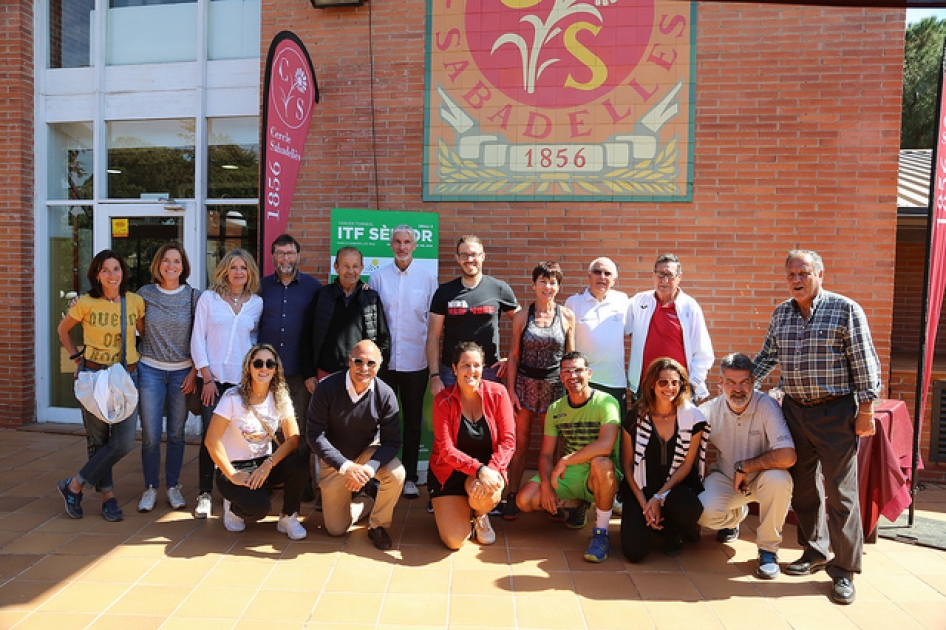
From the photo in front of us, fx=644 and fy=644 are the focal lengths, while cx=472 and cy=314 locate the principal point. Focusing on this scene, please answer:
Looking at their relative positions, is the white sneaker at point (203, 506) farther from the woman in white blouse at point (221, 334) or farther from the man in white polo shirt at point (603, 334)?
the man in white polo shirt at point (603, 334)

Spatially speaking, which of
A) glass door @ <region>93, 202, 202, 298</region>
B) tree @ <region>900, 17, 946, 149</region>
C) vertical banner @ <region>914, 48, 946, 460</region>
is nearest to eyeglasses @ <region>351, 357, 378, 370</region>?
glass door @ <region>93, 202, 202, 298</region>

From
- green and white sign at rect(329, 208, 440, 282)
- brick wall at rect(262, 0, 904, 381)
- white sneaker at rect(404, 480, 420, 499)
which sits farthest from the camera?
brick wall at rect(262, 0, 904, 381)

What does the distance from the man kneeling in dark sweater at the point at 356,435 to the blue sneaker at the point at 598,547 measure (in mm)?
1209

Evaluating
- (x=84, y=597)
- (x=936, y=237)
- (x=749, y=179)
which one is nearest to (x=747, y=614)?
(x=936, y=237)

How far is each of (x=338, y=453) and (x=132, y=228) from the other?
13.6 ft

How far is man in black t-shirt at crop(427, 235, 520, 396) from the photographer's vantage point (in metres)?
4.52

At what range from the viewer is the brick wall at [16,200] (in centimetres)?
648

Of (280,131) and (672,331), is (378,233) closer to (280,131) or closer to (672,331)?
(280,131)

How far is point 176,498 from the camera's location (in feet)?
14.7

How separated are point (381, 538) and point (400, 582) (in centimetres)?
47

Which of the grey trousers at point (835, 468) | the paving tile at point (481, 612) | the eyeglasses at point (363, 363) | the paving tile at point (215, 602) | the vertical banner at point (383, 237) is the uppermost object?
the vertical banner at point (383, 237)

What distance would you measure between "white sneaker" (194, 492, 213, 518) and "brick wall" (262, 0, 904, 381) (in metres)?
2.65

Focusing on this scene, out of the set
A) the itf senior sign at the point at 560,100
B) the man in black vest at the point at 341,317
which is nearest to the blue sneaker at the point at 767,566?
the man in black vest at the point at 341,317

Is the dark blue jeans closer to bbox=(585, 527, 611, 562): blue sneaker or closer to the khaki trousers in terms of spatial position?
the khaki trousers
